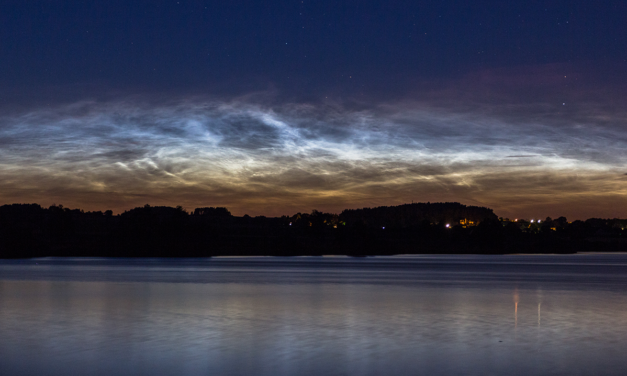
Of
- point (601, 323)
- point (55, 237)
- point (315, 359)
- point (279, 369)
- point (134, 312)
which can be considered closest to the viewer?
point (279, 369)

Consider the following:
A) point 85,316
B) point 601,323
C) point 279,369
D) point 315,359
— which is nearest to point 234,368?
point 279,369

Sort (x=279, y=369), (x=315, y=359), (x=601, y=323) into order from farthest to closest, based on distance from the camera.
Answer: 1. (x=601, y=323)
2. (x=315, y=359)
3. (x=279, y=369)

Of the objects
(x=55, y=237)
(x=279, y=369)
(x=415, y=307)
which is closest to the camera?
(x=279, y=369)

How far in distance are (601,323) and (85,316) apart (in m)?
23.1

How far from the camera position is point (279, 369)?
1748 centimetres

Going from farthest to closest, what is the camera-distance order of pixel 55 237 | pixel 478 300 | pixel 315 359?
pixel 55 237 < pixel 478 300 < pixel 315 359

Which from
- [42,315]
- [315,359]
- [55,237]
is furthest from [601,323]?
[55,237]

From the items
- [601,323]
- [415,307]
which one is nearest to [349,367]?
[601,323]

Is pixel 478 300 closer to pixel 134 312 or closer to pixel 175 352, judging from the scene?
pixel 134 312

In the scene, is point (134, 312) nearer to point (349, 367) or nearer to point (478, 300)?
point (349, 367)

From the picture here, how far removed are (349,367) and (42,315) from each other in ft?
60.8

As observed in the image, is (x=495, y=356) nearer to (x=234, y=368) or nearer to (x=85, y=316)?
(x=234, y=368)

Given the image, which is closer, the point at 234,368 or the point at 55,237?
the point at 234,368

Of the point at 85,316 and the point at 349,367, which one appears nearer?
the point at 349,367
